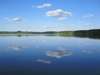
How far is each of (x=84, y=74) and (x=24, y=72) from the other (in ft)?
9.10

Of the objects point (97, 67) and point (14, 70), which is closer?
point (14, 70)

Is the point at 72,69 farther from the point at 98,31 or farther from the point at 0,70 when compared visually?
the point at 98,31

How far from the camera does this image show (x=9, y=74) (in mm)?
10312

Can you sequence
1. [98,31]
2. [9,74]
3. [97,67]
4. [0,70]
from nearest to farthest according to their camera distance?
[9,74] < [0,70] < [97,67] < [98,31]

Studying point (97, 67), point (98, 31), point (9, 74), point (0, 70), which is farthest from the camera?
point (98, 31)

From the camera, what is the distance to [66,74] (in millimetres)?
10398

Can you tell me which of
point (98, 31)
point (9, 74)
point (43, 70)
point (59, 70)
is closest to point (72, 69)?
point (59, 70)

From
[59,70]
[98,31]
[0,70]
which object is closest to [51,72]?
[59,70]

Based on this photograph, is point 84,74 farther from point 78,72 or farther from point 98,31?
point 98,31

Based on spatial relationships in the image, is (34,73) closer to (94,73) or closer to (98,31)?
(94,73)

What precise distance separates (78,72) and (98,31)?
98.6m

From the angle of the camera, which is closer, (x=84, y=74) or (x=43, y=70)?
(x=84, y=74)

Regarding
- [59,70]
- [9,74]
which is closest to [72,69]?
[59,70]

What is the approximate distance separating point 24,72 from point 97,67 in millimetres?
3994
